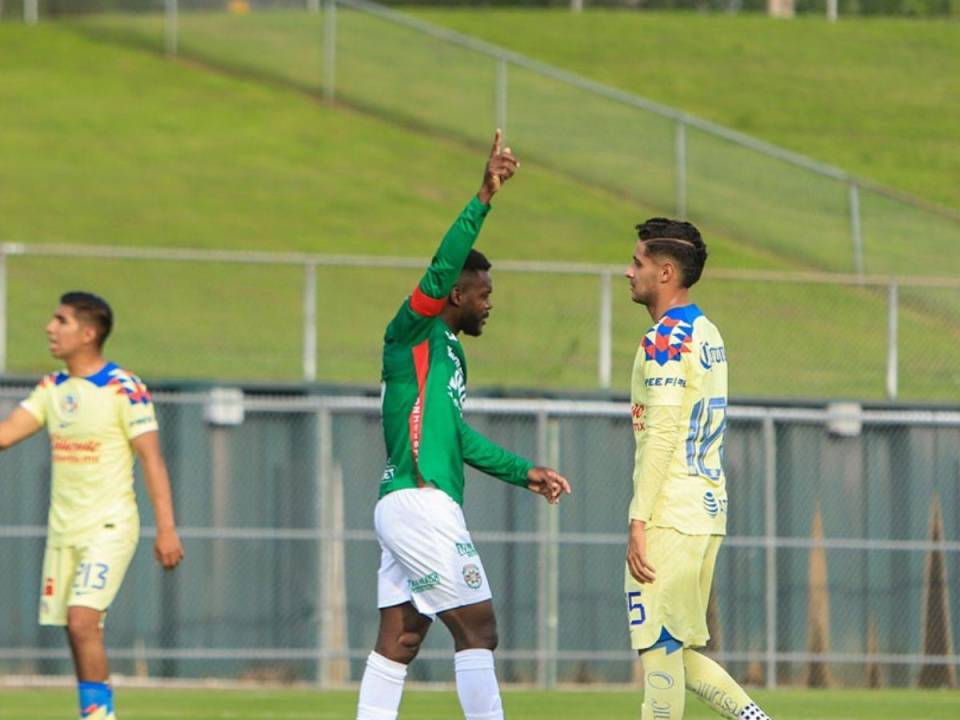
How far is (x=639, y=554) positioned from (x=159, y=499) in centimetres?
292

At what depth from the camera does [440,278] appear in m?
8.70

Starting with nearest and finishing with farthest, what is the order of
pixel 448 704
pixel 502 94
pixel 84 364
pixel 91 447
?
pixel 91 447, pixel 84 364, pixel 448 704, pixel 502 94

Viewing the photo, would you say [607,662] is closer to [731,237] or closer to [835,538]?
[835,538]

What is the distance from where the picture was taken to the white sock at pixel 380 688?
9.03m

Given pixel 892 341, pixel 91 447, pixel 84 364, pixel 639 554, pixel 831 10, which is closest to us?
pixel 639 554

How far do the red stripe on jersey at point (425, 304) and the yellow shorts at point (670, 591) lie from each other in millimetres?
1321

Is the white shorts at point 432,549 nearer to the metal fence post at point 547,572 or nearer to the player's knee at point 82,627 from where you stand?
the player's knee at point 82,627

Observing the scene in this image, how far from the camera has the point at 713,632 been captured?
17.8m

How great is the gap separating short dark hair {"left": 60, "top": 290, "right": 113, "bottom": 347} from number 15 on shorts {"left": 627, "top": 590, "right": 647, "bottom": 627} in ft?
10.4

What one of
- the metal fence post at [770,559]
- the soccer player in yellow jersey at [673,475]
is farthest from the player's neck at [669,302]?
the metal fence post at [770,559]

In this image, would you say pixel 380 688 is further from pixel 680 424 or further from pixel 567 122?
pixel 567 122

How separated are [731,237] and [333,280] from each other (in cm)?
542

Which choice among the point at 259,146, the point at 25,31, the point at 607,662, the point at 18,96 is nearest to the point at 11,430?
the point at 607,662

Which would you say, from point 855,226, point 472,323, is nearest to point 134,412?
point 472,323
